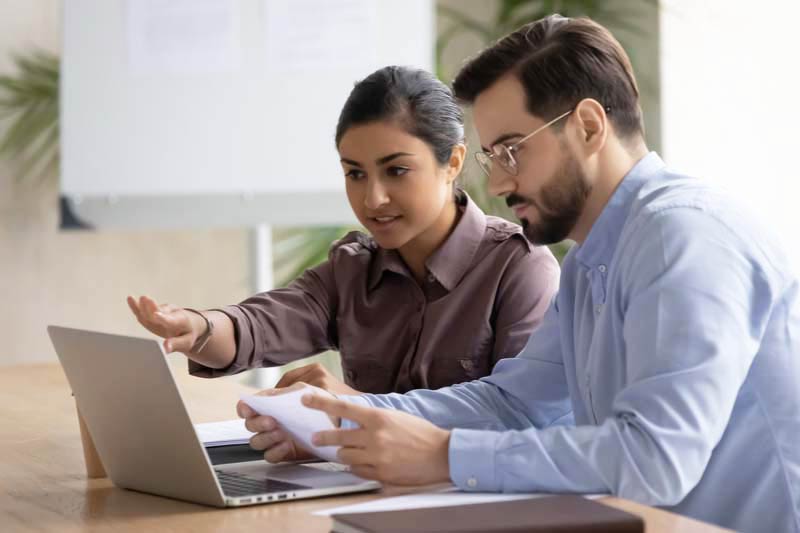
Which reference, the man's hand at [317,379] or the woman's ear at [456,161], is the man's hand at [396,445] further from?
the woman's ear at [456,161]

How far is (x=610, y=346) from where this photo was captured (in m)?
1.48

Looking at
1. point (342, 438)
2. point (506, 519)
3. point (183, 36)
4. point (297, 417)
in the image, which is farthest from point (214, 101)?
point (506, 519)

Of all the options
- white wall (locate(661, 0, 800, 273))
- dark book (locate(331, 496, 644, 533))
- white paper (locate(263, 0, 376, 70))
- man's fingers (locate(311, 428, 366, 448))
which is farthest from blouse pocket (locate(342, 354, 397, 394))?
white wall (locate(661, 0, 800, 273))

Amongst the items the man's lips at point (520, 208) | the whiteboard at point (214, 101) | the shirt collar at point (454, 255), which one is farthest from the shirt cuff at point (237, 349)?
the whiteboard at point (214, 101)

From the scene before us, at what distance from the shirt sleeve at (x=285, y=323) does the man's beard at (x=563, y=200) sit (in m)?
0.73

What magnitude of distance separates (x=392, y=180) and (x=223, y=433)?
0.56 m

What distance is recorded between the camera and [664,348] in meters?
1.26

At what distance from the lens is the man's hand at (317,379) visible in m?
1.85

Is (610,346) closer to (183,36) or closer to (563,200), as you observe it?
(563,200)

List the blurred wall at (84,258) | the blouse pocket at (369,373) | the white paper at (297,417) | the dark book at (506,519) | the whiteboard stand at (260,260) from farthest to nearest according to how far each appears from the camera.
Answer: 1. the blurred wall at (84,258)
2. the whiteboard stand at (260,260)
3. the blouse pocket at (369,373)
4. the white paper at (297,417)
5. the dark book at (506,519)

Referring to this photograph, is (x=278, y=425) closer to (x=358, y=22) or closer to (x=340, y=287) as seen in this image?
(x=340, y=287)

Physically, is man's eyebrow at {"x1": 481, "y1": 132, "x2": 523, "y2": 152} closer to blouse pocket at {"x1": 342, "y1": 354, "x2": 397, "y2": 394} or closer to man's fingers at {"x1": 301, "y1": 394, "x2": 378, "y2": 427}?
man's fingers at {"x1": 301, "y1": 394, "x2": 378, "y2": 427}

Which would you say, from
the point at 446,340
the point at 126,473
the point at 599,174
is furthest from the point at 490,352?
the point at 126,473

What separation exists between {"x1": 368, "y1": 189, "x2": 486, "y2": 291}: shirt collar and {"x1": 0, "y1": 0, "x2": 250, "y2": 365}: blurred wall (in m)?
2.48
